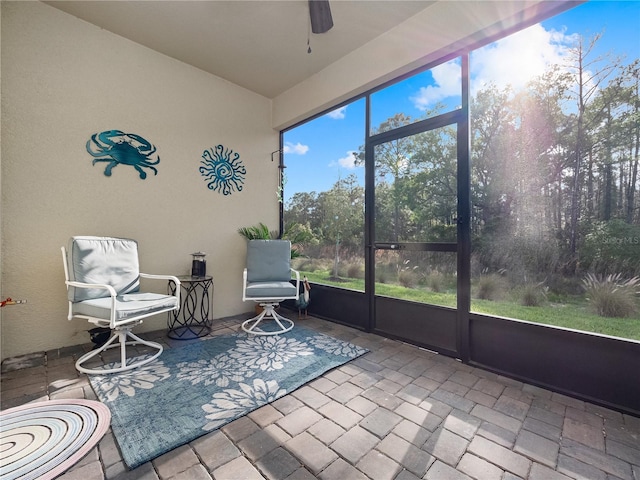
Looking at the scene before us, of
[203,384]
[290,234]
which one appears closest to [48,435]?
[203,384]

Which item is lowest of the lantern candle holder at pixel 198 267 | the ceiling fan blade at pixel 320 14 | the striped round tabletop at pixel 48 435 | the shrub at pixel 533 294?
the striped round tabletop at pixel 48 435

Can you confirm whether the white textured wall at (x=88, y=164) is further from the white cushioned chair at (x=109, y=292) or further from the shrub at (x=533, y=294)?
the shrub at (x=533, y=294)

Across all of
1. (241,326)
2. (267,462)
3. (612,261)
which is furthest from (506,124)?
(241,326)

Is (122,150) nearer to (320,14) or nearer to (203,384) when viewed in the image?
(320,14)

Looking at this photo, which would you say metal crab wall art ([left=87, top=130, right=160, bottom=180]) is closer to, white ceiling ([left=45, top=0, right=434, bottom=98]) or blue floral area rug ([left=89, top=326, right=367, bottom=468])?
white ceiling ([left=45, top=0, right=434, bottom=98])

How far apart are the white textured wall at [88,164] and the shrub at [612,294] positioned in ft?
12.3

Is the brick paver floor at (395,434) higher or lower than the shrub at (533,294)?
lower

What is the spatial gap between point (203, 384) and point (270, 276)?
5.43ft

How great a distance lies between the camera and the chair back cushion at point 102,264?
2482 mm

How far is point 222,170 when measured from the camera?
3885mm

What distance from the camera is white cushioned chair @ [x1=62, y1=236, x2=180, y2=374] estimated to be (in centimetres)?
229

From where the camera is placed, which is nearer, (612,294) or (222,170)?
(612,294)

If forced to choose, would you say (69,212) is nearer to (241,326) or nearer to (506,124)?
(241,326)

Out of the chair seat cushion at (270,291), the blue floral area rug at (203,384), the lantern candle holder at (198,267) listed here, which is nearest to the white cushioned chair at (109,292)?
the blue floral area rug at (203,384)
